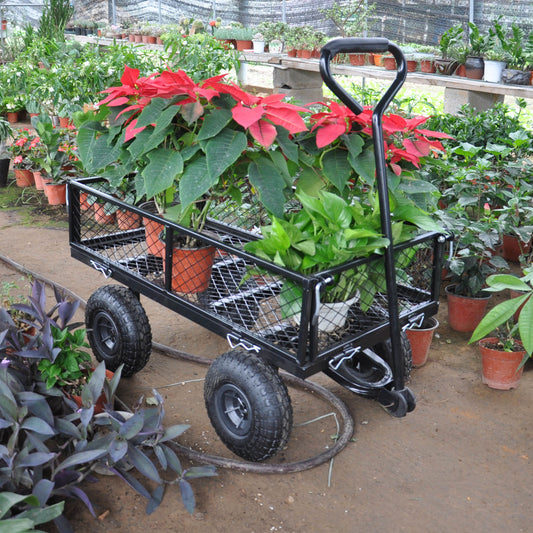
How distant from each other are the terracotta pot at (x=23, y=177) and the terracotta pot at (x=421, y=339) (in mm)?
3896

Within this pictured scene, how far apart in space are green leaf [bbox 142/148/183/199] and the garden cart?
179 millimetres

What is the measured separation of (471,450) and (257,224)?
130cm

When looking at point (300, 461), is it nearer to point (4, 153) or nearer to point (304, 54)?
point (4, 153)

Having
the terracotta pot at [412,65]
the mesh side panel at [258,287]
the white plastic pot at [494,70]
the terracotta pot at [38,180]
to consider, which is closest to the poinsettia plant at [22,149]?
the terracotta pot at [38,180]

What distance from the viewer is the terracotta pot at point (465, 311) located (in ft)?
9.86

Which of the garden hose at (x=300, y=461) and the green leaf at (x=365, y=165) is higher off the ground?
the green leaf at (x=365, y=165)

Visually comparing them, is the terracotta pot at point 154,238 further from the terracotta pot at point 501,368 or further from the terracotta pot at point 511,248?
the terracotta pot at point 511,248

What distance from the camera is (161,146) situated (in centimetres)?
214

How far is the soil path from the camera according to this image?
191 centimetres

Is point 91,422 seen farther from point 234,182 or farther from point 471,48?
point 471,48

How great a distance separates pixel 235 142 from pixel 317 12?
26.0 ft

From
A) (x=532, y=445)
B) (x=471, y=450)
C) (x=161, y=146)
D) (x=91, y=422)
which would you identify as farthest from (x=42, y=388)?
(x=532, y=445)

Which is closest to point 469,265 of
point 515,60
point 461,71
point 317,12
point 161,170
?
point 161,170

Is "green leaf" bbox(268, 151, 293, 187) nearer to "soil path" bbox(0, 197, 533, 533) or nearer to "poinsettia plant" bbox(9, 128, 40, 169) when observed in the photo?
"soil path" bbox(0, 197, 533, 533)
